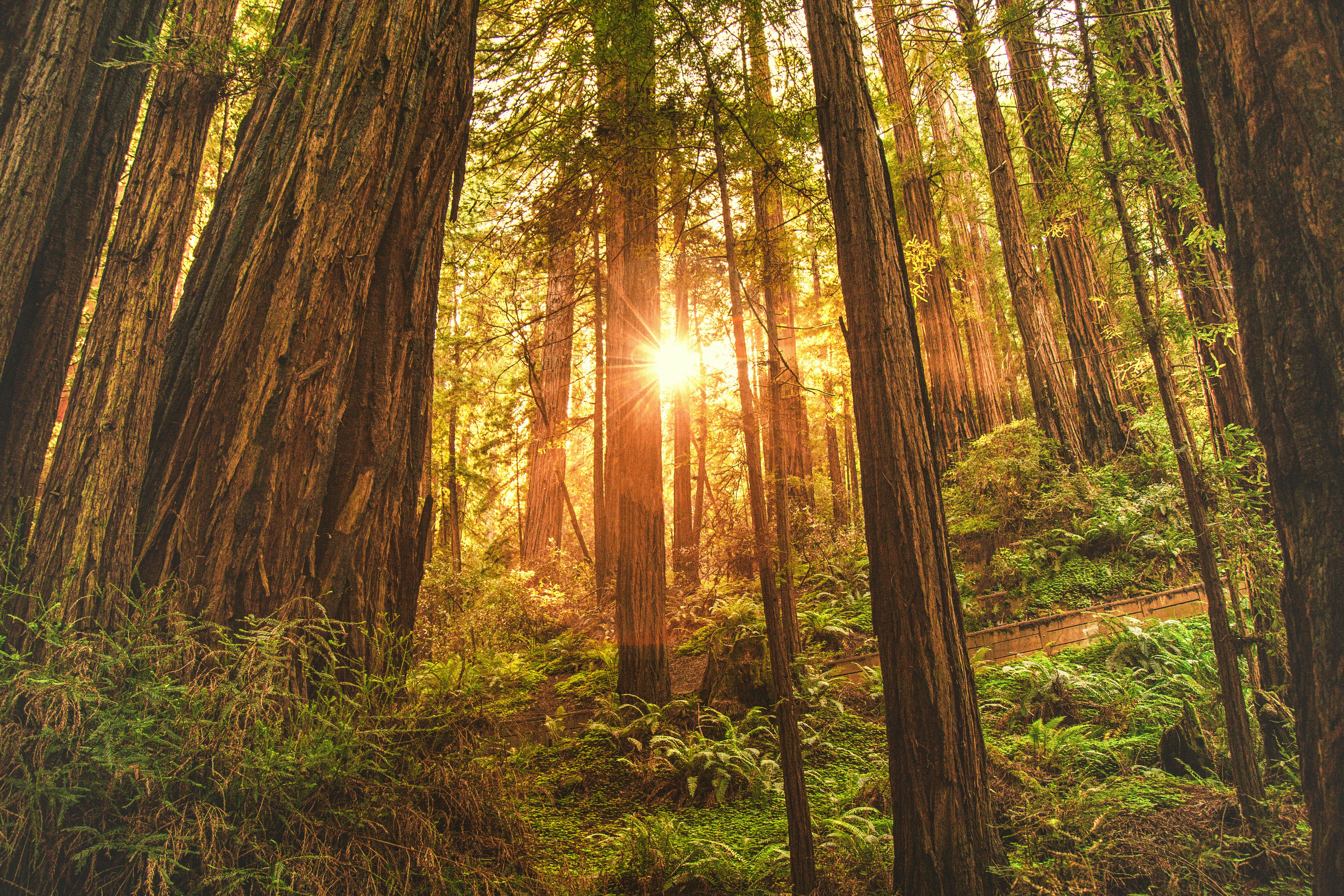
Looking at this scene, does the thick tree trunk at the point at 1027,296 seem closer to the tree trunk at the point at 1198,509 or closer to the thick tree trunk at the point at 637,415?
the thick tree trunk at the point at 637,415

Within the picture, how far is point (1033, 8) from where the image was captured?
3967 millimetres

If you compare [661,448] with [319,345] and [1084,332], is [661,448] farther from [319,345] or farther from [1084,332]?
[1084,332]

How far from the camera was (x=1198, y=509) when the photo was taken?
10.5 ft

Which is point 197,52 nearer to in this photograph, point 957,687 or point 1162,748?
point 957,687

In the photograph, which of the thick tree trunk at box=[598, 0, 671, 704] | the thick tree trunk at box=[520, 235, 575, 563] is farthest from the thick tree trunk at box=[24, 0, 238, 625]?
the thick tree trunk at box=[520, 235, 575, 563]

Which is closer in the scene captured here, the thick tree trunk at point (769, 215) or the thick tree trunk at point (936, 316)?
the thick tree trunk at point (769, 215)

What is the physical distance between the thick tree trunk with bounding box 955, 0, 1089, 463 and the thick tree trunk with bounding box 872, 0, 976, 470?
3.47 ft

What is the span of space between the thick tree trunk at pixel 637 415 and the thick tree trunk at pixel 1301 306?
12.5 feet

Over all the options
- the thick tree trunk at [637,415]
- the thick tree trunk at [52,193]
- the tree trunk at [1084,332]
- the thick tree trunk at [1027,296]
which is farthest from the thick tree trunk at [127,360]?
the thick tree trunk at [1027,296]

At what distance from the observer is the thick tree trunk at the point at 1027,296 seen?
376 inches

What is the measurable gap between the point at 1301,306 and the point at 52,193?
19.7ft

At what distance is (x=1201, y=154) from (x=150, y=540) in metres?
4.73

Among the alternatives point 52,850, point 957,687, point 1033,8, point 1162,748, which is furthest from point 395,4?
point 1162,748

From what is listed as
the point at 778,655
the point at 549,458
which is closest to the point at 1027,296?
the point at 549,458
